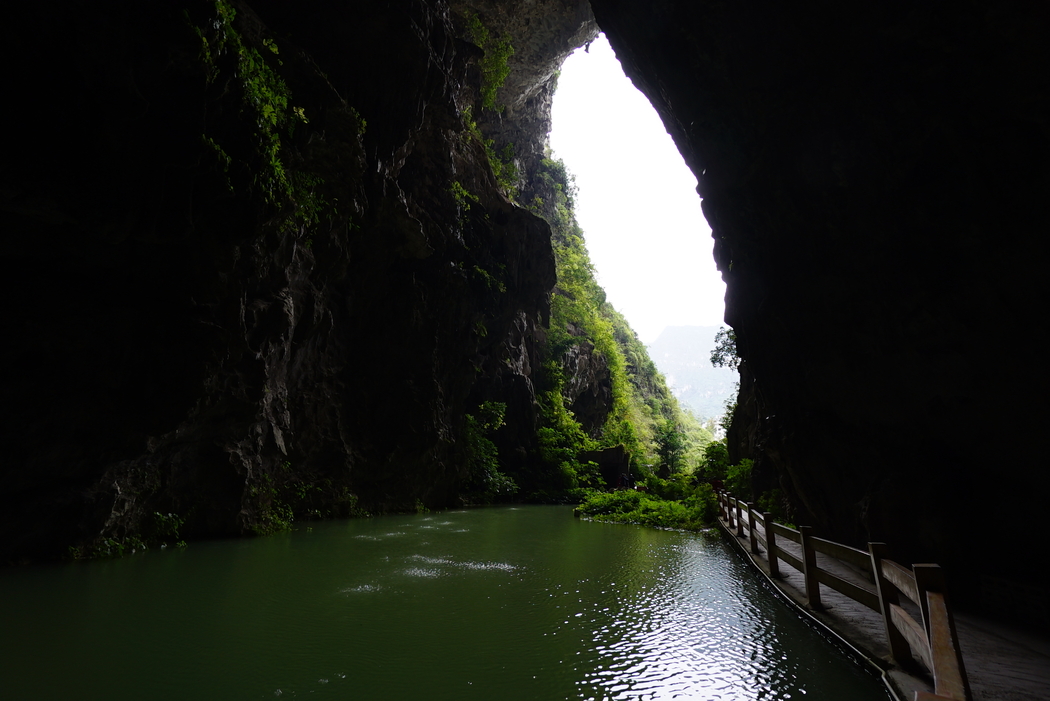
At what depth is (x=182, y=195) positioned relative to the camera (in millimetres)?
8359

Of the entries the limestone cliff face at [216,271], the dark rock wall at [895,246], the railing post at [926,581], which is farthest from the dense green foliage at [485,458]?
the railing post at [926,581]

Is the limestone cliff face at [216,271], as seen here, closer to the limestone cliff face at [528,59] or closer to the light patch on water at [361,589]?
the light patch on water at [361,589]

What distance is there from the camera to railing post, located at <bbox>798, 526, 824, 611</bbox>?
19.4 feet

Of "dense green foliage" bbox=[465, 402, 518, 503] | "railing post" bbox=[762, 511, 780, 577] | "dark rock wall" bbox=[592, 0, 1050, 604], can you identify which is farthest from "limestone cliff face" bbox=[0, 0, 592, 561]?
"railing post" bbox=[762, 511, 780, 577]

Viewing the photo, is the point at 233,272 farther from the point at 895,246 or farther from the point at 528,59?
the point at 528,59

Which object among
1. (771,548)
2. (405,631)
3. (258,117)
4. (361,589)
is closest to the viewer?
(405,631)

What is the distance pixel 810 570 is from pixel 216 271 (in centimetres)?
1036

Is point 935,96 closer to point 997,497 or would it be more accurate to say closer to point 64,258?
point 997,497

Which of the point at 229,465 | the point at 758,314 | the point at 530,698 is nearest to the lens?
the point at 530,698

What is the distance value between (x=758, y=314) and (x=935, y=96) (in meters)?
4.12

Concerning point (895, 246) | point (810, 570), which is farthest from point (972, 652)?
point (895, 246)

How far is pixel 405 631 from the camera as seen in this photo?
5262mm

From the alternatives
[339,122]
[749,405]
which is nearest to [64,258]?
[339,122]

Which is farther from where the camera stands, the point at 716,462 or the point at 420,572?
the point at 716,462
